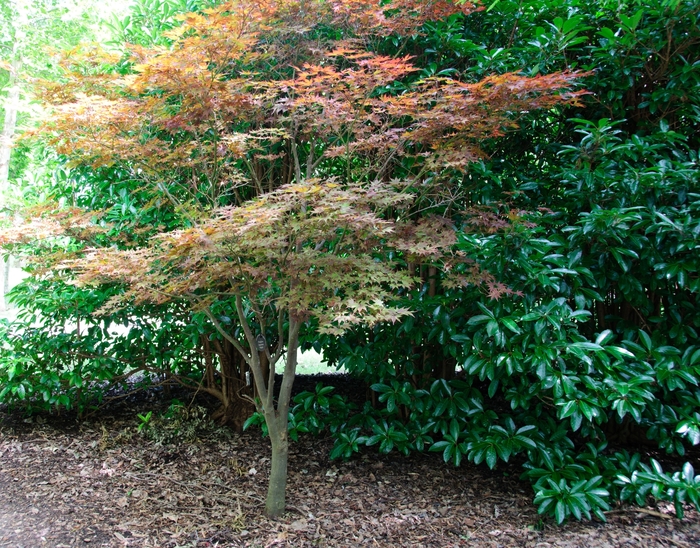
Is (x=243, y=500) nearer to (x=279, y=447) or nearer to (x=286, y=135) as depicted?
(x=279, y=447)

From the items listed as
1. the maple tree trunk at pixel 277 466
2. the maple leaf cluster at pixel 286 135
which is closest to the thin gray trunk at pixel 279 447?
the maple tree trunk at pixel 277 466

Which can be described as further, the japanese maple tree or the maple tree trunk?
the maple tree trunk

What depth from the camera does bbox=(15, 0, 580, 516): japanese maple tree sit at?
173 centimetres

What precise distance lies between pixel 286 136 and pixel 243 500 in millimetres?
1817

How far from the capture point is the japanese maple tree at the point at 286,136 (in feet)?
5.69

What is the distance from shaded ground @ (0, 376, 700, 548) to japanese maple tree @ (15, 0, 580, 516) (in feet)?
0.95

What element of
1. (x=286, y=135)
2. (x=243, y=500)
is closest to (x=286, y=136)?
(x=286, y=135)

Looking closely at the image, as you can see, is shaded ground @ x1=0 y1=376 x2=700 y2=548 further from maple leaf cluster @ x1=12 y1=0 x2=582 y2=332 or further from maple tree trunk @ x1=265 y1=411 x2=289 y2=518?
maple leaf cluster @ x1=12 y1=0 x2=582 y2=332

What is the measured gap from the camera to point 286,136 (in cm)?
210

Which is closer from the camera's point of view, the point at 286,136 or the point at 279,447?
the point at 286,136

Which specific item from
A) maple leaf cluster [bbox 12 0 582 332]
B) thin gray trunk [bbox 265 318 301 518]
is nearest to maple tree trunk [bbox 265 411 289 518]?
thin gray trunk [bbox 265 318 301 518]

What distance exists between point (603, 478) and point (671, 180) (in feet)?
4.79

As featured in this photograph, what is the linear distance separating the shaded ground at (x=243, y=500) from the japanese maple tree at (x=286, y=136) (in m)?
0.29

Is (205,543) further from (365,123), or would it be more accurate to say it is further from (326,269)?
(365,123)
